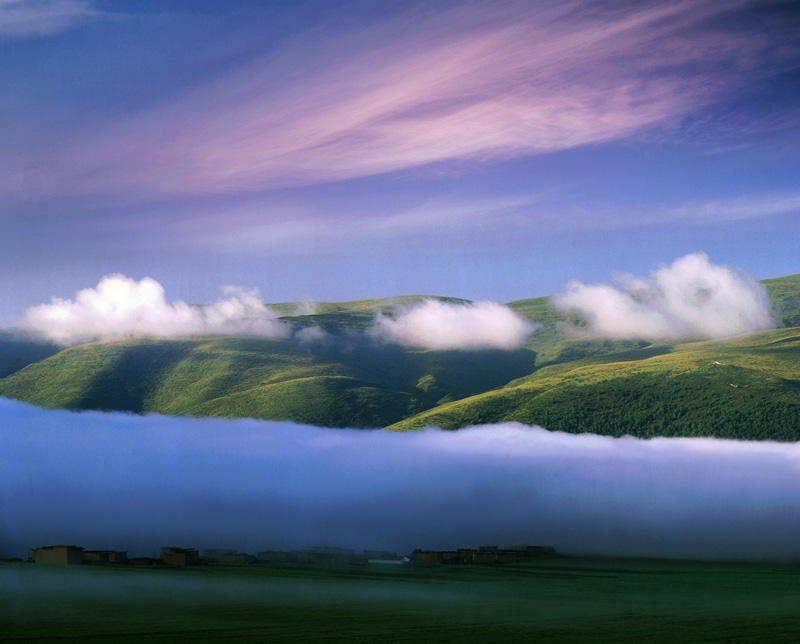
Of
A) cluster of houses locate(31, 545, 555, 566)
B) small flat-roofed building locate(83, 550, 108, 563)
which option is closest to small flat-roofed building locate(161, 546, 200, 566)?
cluster of houses locate(31, 545, 555, 566)

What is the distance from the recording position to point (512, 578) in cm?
15712

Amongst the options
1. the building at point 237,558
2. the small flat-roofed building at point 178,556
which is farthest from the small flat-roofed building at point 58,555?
the building at point 237,558

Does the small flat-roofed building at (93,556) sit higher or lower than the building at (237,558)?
higher

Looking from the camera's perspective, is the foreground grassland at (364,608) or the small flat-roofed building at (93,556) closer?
the foreground grassland at (364,608)

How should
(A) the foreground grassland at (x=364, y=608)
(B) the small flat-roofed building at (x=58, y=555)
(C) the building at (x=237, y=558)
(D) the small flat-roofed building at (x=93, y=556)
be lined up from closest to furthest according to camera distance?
(A) the foreground grassland at (x=364, y=608), (B) the small flat-roofed building at (x=58, y=555), (D) the small flat-roofed building at (x=93, y=556), (C) the building at (x=237, y=558)

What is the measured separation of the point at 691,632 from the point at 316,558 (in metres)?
122

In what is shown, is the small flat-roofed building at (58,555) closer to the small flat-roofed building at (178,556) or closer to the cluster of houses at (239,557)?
the cluster of houses at (239,557)

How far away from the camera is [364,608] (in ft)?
286

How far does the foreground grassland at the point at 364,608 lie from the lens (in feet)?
213

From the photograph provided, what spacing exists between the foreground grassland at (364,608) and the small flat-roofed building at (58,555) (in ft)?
18.6

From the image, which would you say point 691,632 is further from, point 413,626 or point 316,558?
point 316,558

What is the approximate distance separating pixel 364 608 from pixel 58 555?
63.5m

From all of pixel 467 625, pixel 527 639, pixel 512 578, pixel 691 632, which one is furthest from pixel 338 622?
pixel 512 578

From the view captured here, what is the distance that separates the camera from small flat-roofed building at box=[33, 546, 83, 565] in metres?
125
